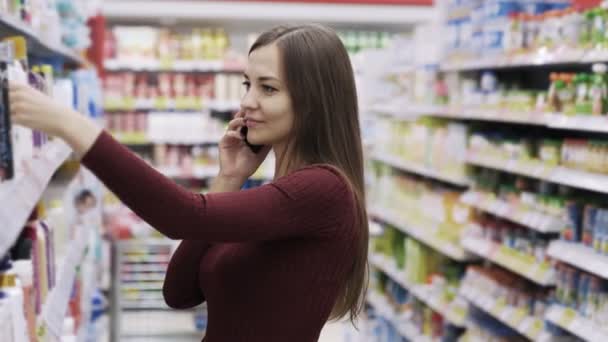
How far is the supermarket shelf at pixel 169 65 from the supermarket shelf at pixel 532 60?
107 inches

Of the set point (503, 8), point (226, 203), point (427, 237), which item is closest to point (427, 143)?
point (427, 237)

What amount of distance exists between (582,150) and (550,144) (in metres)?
0.29

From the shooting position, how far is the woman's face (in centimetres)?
161

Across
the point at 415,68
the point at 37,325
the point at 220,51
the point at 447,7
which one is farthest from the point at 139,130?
the point at 37,325

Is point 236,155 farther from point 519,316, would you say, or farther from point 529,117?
point 519,316

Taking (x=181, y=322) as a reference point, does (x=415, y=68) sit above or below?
above

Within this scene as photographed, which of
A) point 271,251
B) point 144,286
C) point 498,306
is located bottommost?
point 144,286

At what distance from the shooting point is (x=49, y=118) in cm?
120

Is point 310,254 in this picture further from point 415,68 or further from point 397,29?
point 397,29

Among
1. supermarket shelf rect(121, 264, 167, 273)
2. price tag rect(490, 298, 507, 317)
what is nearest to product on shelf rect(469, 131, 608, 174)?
price tag rect(490, 298, 507, 317)

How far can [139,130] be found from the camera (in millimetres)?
7109

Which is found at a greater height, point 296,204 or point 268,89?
point 268,89

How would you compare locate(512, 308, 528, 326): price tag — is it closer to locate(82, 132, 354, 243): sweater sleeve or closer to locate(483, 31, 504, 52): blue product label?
locate(483, 31, 504, 52): blue product label

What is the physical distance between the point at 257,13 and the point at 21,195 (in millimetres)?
5791
